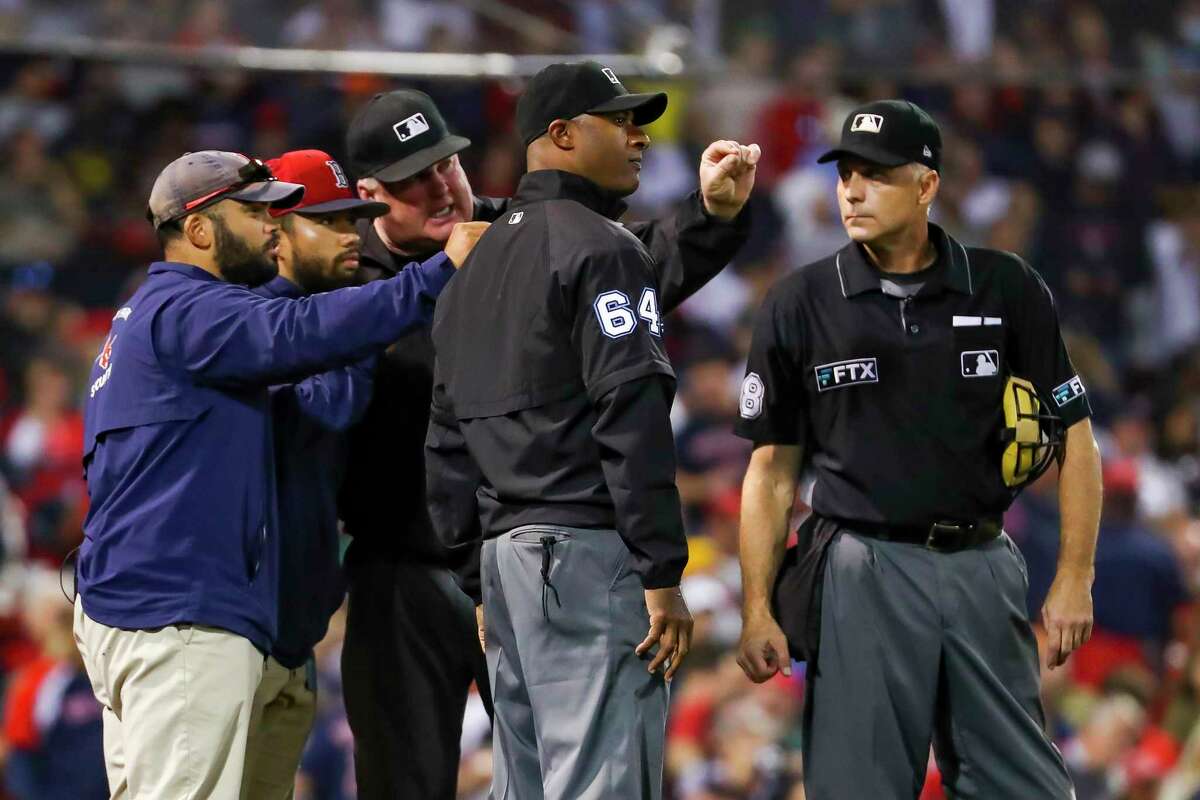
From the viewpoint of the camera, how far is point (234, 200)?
157 inches

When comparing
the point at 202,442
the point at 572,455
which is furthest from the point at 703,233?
the point at 202,442

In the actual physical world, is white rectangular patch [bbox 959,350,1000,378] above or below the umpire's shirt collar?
below

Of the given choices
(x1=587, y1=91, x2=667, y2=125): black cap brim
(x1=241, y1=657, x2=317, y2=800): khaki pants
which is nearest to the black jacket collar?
(x1=587, y1=91, x2=667, y2=125): black cap brim

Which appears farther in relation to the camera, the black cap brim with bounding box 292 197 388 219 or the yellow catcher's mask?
the black cap brim with bounding box 292 197 388 219

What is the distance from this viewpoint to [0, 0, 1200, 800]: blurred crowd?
7.21 metres

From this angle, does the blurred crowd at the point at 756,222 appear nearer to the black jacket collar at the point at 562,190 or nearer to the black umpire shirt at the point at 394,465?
the black umpire shirt at the point at 394,465

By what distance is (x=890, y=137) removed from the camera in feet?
12.7

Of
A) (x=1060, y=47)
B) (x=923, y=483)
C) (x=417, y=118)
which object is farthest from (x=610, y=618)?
(x=1060, y=47)

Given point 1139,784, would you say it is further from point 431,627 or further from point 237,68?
point 237,68

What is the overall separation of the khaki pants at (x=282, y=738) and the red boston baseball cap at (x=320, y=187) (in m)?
1.10

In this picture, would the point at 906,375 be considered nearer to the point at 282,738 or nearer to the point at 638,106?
the point at 638,106

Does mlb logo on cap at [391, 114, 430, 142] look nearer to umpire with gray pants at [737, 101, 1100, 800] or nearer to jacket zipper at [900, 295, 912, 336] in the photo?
umpire with gray pants at [737, 101, 1100, 800]

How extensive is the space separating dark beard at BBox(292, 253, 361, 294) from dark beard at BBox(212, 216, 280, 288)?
0.22 meters

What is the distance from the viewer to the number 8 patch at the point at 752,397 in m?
3.93
